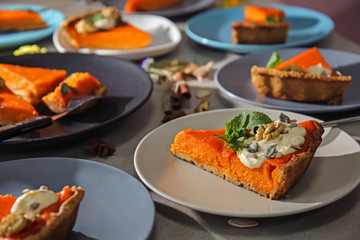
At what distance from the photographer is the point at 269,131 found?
4.23 ft

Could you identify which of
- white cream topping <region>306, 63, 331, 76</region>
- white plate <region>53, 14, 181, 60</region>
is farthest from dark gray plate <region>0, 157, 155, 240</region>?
white plate <region>53, 14, 181, 60</region>

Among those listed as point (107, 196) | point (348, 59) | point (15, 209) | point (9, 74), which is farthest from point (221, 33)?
point (15, 209)

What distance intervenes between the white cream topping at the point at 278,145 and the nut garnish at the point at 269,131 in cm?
1

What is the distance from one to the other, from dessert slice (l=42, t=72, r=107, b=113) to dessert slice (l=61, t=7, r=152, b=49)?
0.69 metres

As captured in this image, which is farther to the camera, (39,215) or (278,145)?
(278,145)

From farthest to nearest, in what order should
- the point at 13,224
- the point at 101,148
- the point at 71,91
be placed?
the point at 71,91
the point at 101,148
the point at 13,224

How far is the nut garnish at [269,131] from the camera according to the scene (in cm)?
128

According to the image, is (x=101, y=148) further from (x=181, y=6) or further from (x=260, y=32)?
(x=181, y=6)

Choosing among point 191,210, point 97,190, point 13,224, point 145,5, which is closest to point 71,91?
point 97,190

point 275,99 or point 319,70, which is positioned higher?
point 319,70

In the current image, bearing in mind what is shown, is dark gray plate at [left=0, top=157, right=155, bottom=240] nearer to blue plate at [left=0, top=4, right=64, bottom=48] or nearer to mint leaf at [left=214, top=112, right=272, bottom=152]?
mint leaf at [left=214, top=112, right=272, bottom=152]

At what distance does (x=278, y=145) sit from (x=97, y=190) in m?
0.49

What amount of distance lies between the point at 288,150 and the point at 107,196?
19.0 inches

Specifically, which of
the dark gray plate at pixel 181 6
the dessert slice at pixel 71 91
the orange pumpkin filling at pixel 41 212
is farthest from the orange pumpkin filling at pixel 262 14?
the orange pumpkin filling at pixel 41 212
